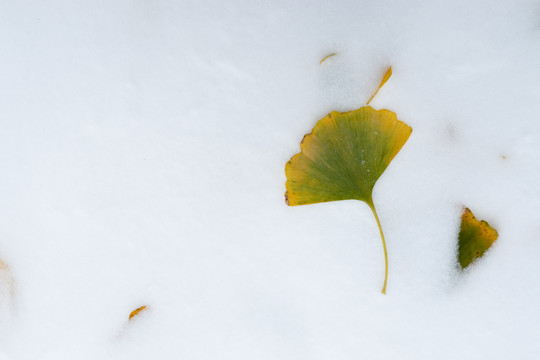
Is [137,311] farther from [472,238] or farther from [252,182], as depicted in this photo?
Result: [472,238]

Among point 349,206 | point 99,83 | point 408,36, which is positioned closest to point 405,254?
point 349,206

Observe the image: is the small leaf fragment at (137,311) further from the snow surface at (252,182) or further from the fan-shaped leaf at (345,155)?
the fan-shaped leaf at (345,155)

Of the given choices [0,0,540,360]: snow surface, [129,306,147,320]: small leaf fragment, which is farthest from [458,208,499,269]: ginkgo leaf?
[129,306,147,320]: small leaf fragment

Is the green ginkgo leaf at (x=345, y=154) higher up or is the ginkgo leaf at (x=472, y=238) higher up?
the green ginkgo leaf at (x=345, y=154)

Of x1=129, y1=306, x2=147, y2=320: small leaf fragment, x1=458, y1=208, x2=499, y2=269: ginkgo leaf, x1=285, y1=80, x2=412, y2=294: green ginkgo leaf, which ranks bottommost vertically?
x1=458, y1=208, x2=499, y2=269: ginkgo leaf

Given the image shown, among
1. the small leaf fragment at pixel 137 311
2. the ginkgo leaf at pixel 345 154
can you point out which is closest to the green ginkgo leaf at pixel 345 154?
the ginkgo leaf at pixel 345 154

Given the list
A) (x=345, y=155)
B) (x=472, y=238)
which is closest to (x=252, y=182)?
(x=345, y=155)

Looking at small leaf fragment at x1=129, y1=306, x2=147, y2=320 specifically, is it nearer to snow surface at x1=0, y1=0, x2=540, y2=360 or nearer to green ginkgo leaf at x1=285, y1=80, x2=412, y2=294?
snow surface at x1=0, y1=0, x2=540, y2=360
